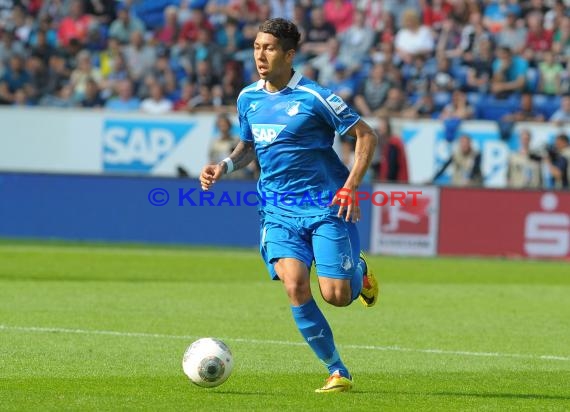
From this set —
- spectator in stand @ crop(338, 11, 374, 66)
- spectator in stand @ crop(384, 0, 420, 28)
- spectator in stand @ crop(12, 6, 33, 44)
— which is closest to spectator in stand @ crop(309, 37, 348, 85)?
spectator in stand @ crop(338, 11, 374, 66)

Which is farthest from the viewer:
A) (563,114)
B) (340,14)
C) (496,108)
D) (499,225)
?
(340,14)

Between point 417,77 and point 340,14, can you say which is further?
point 340,14

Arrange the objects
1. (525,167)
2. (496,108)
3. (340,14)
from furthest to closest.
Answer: (340,14)
(496,108)
(525,167)

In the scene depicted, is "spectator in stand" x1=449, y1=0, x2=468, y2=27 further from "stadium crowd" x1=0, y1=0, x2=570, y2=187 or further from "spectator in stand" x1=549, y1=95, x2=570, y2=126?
"spectator in stand" x1=549, y1=95, x2=570, y2=126

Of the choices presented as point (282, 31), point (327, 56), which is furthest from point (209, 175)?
point (327, 56)

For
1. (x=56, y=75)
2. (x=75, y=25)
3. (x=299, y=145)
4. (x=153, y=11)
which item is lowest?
(x=56, y=75)

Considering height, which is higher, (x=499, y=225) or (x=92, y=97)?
(x=92, y=97)

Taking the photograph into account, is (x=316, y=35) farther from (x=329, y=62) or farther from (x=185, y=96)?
(x=185, y=96)

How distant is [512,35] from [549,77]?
4.17 ft

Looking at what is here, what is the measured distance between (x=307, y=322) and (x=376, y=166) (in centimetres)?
1504

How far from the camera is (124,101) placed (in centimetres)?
2525

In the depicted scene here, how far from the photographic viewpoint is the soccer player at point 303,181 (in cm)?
824

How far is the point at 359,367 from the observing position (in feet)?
31.9

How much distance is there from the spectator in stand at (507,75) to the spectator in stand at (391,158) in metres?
2.89
